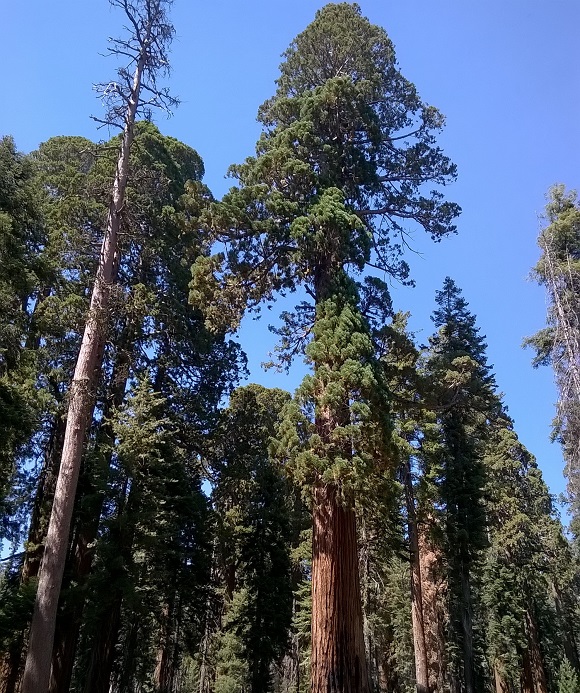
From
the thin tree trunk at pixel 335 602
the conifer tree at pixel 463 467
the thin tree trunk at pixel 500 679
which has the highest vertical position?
the conifer tree at pixel 463 467

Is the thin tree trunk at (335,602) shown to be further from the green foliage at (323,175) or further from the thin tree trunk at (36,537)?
the thin tree trunk at (36,537)

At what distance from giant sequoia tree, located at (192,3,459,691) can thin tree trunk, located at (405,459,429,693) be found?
6.79m

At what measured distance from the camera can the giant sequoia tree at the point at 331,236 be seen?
8.06 metres

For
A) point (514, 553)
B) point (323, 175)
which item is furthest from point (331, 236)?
point (514, 553)

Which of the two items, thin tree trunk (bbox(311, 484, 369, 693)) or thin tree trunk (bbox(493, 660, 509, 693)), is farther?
thin tree trunk (bbox(493, 660, 509, 693))

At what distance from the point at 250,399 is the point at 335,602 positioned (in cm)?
1381

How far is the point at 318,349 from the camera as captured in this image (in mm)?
8977

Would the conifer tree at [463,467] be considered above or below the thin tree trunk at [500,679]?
above

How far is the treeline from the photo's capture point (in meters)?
8.77

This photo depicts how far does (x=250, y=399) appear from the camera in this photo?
2141 centimetres

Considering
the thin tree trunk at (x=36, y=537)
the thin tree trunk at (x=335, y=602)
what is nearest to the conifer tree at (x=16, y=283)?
the thin tree trunk at (x=36, y=537)

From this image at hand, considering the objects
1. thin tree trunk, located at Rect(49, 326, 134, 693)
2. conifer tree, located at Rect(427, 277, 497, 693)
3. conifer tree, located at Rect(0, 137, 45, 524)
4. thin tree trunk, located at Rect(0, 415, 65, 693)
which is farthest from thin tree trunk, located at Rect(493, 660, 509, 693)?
conifer tree, located at Rect(0, 137, 45, 524)

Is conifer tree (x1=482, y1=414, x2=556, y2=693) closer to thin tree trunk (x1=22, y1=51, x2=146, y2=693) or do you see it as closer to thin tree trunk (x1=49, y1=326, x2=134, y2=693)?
thin tree trunk (x1=49, y1=326, x2=134, y2=693)

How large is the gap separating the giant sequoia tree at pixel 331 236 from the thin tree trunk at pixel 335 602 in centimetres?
2
